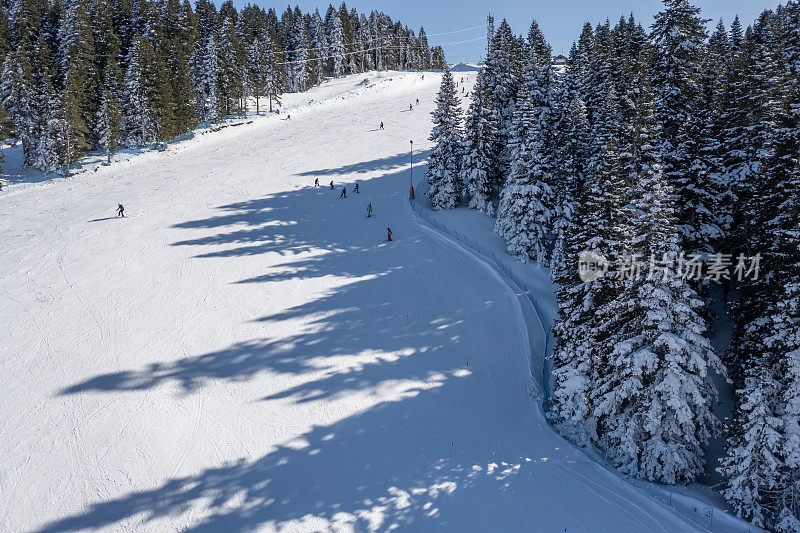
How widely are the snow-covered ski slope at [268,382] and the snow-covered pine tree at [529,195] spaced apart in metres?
3.96

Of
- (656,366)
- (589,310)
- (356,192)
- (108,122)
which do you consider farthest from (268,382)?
(108,122)

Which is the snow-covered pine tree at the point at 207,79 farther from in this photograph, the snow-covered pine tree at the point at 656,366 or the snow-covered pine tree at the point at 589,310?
the snow-covered pine tree at the point at 656,366

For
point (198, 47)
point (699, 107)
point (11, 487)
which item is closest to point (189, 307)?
point (11, 487)

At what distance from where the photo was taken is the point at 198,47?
216 ft

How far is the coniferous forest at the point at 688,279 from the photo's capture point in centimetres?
1470

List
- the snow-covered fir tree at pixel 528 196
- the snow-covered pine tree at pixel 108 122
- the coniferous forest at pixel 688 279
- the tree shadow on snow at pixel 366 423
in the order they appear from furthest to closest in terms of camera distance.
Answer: the snow-covered pine tree at pixel 108 122
the snow-covered fir tree at pixel 528 196
the tree shadow on snow at pixel 366 423
the coniferous forest at pixel 688 279

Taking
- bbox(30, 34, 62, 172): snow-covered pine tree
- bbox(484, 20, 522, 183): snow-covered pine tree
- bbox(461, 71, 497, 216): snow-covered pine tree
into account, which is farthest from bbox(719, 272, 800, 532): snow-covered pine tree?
bbox(30, 34, 62, 172): snow-covered pine tree

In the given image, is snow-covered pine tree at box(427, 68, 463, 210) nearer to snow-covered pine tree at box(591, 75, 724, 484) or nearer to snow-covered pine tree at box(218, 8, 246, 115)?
snow-covered pine tree at box(591, 75, 724, 484)

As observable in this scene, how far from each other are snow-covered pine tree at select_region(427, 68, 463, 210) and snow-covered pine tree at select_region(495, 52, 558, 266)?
23.7 feet

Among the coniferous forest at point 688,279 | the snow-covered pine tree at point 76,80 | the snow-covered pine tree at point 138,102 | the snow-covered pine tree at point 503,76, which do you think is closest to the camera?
the coniferous forest at point 688,279

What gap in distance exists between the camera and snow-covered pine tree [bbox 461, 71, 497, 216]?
122ft

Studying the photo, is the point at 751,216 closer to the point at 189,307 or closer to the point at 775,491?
the point at 775,491

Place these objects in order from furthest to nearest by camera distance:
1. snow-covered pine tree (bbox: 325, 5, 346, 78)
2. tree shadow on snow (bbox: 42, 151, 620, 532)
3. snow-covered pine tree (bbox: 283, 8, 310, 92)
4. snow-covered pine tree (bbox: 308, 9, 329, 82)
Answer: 1. snow-covered pine tree (bbox: 325, 5, 346, 78)
2. snow-covered pine tree (bbox: 308, 9, 329, 82)
3. snow-covered pine tree (bbox: 283, 8, 310, 92)
4. tree shadow on snow (bbox: 42, 151, 620, 532)

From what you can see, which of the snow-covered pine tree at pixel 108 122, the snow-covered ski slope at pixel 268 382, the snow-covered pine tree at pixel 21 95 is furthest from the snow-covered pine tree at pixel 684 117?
the snow-covered pine tree at pixel 21 95
